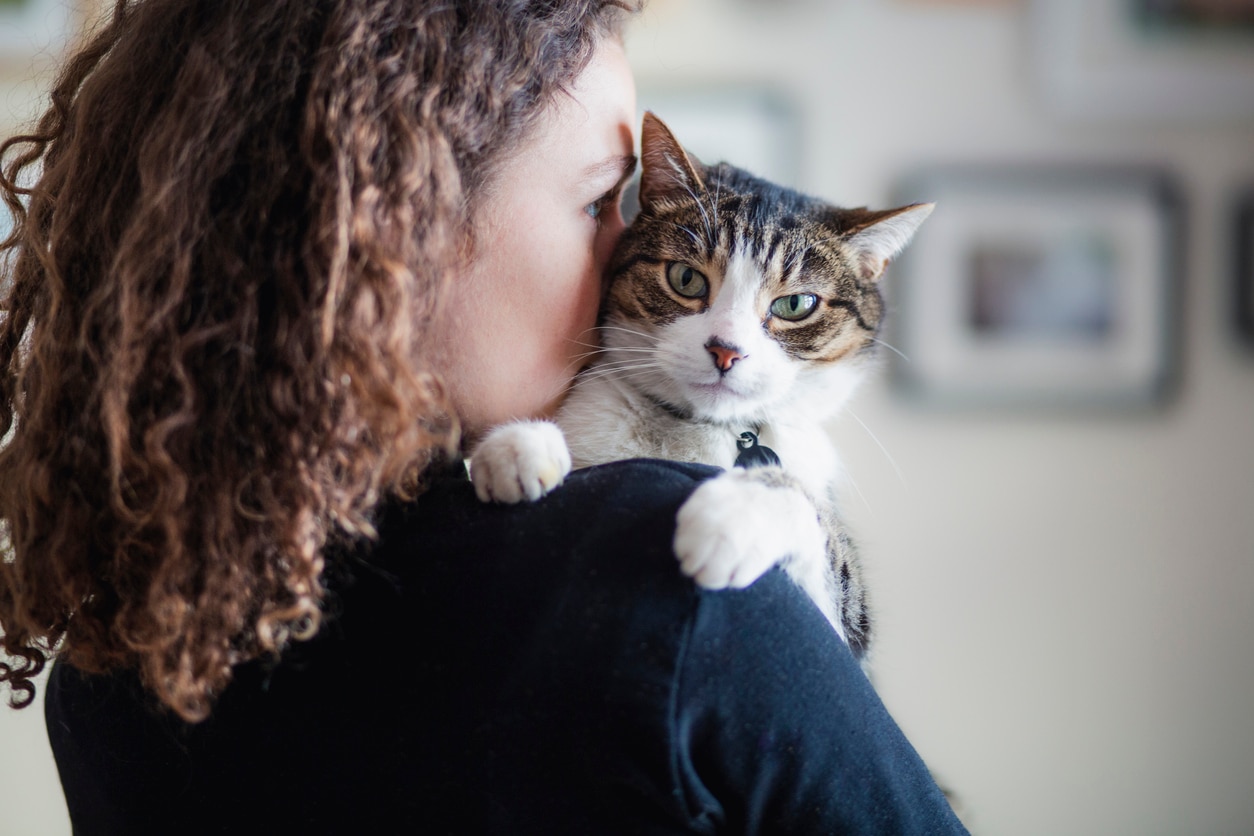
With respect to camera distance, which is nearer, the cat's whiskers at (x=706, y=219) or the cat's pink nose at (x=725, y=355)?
the cat's pink nose at (x=725, y=355)

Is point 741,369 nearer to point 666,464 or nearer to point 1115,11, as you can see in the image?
point 666,464

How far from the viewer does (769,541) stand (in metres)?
0.74

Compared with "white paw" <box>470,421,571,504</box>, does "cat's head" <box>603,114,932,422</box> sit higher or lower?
higher

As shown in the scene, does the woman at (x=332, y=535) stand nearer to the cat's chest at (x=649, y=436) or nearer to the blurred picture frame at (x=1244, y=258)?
the cat's chest at (x=649, y=436)

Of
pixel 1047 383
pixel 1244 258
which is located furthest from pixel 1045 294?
pixel 1244 258

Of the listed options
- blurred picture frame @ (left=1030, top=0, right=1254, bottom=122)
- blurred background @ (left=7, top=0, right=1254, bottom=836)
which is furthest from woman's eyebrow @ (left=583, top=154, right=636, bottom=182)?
blurred picture frame @ (left=1030, top=0, right=1254, bottom=122)

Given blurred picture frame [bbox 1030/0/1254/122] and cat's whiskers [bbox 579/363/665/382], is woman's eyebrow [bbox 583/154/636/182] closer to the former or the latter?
cat's whiskers [bbox 579/363/665/382]

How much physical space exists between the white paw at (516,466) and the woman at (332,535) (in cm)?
4

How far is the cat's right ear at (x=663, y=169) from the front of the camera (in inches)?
46.6

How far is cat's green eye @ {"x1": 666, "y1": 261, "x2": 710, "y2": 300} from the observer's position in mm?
1185

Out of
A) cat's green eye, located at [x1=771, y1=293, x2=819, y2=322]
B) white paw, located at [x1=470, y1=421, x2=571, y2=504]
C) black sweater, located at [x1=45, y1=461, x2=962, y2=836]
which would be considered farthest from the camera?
cat's green eye, located at [x1=771, y1=293, x2=819, y2=322]

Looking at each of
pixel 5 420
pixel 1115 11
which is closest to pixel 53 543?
pixel 5 420

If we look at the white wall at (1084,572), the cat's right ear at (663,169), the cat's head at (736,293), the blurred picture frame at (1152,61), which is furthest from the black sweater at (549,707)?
the blurred picture frame at (1152,61)

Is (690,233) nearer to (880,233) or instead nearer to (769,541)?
(880,233)
